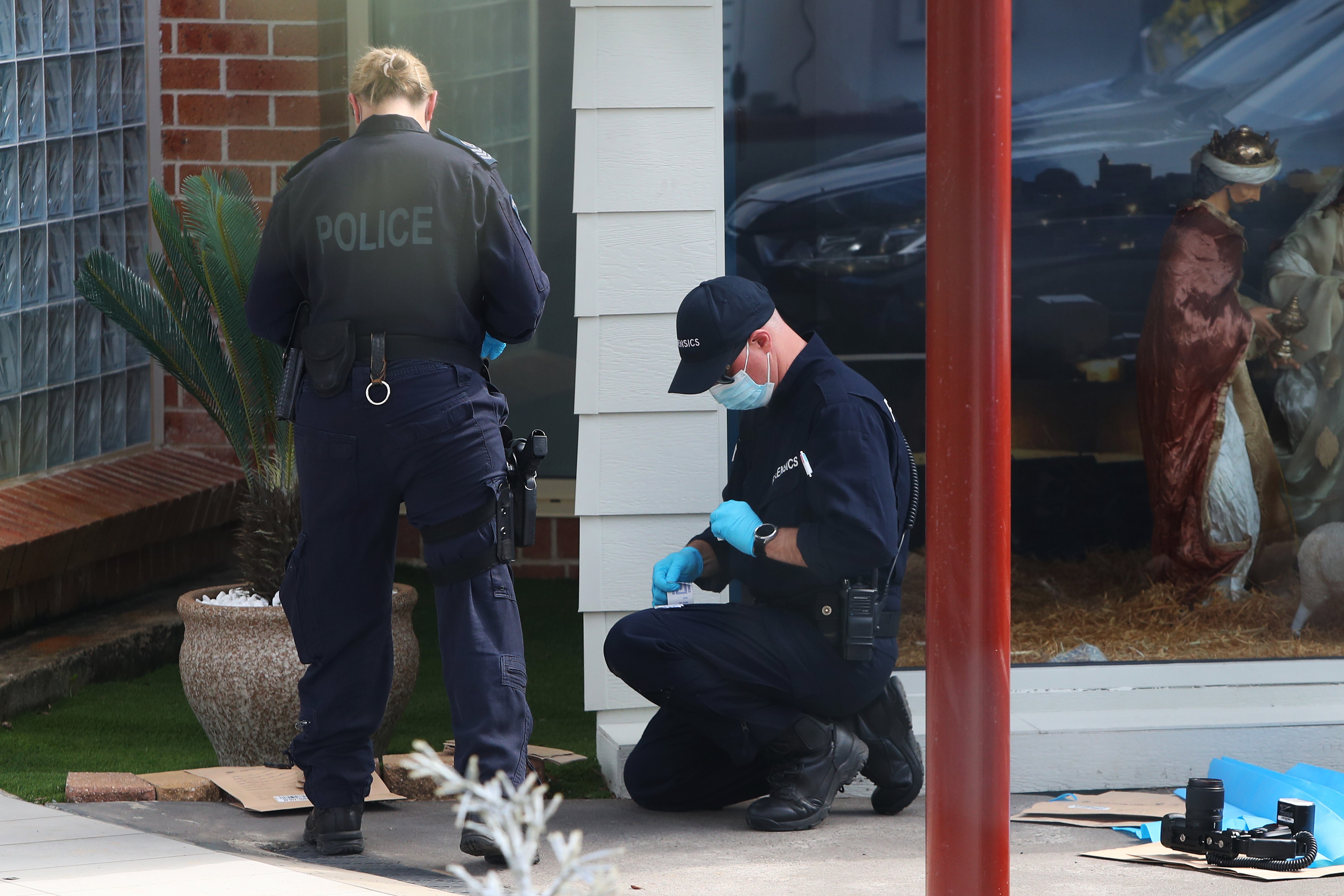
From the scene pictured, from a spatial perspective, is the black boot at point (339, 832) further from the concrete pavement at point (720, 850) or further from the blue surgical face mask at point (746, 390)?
the blue surgical face mask at point (746, 390)

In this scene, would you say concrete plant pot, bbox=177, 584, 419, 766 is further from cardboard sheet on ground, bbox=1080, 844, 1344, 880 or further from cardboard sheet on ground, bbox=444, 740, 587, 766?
cardboard sheet on ground, bbox=1080, 844, 1344, 880

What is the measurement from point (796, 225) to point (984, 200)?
2.23 m

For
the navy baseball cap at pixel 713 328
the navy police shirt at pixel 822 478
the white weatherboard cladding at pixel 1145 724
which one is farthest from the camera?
the white weatherboard cladding at pixel 1145 724

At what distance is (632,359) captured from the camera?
4.10m

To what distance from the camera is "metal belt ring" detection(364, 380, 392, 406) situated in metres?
3.26

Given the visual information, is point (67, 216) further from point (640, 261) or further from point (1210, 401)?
point (1210, 401)

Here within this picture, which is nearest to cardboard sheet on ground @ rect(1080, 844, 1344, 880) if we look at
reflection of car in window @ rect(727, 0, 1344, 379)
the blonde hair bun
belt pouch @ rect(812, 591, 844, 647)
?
belt pouch @ rect(812, 591, 844, 647)

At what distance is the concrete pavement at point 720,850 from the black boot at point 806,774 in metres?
0.04

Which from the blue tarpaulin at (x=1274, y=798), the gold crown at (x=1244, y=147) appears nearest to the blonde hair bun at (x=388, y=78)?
the blue tarpaulin at (x=1274, y=798)

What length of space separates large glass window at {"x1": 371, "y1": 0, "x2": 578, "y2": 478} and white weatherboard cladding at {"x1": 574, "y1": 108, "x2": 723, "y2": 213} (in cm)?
257

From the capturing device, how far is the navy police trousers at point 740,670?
364 cm

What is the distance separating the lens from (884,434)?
365 centimetres

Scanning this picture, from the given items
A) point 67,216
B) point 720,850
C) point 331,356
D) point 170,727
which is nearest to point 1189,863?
point 720,850

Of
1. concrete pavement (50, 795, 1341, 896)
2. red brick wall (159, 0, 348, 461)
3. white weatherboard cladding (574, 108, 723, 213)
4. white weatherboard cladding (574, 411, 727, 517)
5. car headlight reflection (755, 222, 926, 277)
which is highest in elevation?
red brick wall (159, 0, 348, 461)
